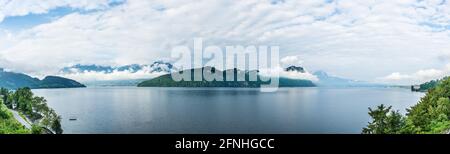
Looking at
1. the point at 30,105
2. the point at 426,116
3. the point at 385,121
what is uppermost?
the point at 30,105

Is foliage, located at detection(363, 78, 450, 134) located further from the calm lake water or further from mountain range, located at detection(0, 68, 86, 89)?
mountain range, located at detection(0, 68, 86, 89)

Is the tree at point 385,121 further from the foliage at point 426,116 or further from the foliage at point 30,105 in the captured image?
the foliage at point 30,105

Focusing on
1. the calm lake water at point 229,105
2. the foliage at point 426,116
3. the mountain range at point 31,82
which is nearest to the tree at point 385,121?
the foliage at point 426,116

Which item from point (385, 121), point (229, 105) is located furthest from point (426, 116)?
point (229, 105)

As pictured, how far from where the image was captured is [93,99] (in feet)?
17.6

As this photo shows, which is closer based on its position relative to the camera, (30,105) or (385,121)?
(385,121)

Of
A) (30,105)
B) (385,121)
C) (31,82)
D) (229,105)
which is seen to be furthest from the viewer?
(229,105)

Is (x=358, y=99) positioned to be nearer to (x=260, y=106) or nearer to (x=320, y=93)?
(x=320, y=93)

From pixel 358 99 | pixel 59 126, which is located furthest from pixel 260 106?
pixel 59 126

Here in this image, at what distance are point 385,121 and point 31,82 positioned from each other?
4.34m

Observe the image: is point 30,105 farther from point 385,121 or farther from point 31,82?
point 385,121

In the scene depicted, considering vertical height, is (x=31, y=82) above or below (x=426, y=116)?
above

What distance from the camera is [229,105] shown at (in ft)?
22.4
